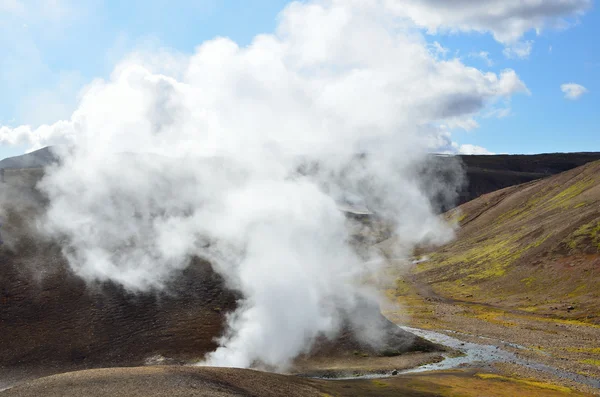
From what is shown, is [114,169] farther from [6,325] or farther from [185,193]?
[6,325]

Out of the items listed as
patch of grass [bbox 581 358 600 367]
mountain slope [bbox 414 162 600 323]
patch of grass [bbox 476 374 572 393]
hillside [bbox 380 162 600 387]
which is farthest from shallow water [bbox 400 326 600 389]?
mountain slope [bbox 414 162 600 323]

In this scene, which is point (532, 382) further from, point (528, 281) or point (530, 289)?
point (528, 281)

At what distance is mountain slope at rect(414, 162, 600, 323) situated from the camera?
121938mm

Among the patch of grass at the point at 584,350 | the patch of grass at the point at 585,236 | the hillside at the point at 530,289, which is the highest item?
the patch of grass at the point at 585,236

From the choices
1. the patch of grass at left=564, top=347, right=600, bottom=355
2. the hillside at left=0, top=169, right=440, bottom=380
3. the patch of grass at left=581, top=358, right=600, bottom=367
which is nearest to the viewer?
the hillside at left=0, top=169, right=440, bottom=380

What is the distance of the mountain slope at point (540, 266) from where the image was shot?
122 m

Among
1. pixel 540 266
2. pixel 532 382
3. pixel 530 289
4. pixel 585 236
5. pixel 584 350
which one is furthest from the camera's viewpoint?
pixel 540 266

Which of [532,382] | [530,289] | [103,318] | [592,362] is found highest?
[103,318]

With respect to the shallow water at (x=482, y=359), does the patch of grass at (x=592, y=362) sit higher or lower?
lower

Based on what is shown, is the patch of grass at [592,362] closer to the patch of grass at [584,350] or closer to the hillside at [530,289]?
the hillside at [530,289]

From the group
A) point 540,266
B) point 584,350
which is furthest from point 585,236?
point 584,350

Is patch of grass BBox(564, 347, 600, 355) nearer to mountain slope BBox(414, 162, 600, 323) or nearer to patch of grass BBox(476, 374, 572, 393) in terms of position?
patch of grass BBox(476, 374, 572, 393)

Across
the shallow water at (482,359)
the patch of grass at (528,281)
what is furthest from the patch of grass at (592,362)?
the patch of grass at (528,281)

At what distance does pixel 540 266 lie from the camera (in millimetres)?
145250
